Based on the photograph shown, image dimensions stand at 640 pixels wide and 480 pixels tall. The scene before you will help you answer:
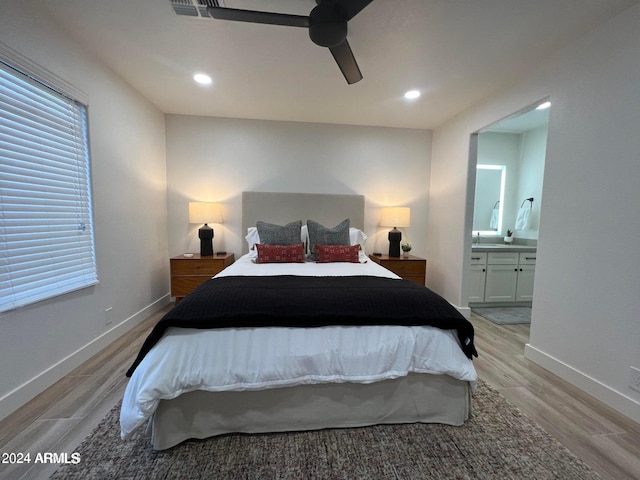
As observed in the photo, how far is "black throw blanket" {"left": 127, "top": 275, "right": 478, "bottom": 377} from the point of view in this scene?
1404 millimetres

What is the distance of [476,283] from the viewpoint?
355 cm

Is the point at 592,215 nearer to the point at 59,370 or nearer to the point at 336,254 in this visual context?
the point at 336,254

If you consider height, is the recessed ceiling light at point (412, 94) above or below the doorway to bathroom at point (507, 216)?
above

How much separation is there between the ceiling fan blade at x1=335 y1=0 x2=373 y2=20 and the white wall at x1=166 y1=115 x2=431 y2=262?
7.11 ft

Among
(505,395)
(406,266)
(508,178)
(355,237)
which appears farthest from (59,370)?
(508,178)

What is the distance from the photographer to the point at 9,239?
1.61 m

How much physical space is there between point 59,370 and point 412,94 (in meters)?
3.91

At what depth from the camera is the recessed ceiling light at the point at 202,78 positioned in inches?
97.4

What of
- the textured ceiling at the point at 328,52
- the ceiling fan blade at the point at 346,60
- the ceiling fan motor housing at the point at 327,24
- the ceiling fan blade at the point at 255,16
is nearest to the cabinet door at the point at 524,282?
the textured ceiling at the point at 328,52

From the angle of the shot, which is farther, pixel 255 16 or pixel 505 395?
pixel 505 395

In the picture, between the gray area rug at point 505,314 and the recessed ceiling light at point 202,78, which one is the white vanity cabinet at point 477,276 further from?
the recessed ceiling light at point 202,78

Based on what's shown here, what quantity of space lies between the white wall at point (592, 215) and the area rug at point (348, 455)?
80cm

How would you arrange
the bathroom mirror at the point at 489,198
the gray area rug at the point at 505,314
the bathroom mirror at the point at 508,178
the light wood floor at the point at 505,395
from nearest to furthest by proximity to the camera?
the light wood floor at the point at 505,395 < the gray area rug at the point at 505,314 < the bathroom mirror at the point at 508,178 < the bathroom mirror at the point at 489,198

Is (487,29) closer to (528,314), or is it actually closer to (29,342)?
(528,314)
